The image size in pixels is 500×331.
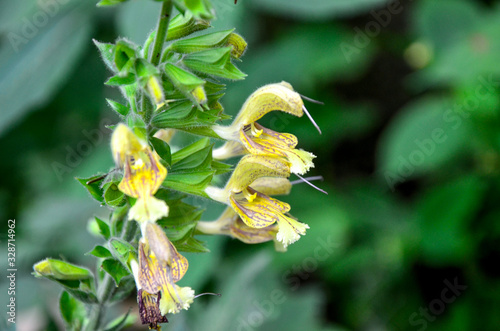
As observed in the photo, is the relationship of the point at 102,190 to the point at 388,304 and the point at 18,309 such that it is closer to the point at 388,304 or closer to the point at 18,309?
the point at 18,309

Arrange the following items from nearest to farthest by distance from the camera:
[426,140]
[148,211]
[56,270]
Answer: [148,211] < [56,270] < [426,140]

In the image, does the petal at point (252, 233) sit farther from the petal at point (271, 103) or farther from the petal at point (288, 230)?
the petal at point (271, 103)

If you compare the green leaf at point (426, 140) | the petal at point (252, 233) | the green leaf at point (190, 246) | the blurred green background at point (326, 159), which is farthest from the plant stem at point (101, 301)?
the green leaf at point (426, 140)

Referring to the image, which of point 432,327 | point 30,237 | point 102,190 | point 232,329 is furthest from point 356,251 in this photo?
point 102,190

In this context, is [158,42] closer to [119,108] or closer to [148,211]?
[119,108]

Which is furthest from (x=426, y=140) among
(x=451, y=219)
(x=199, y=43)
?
(x=199, y=43)

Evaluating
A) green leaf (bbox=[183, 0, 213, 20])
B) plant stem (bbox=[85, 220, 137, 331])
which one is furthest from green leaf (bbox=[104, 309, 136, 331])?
green leaf (bbox=[183, 0, 213, 20])
